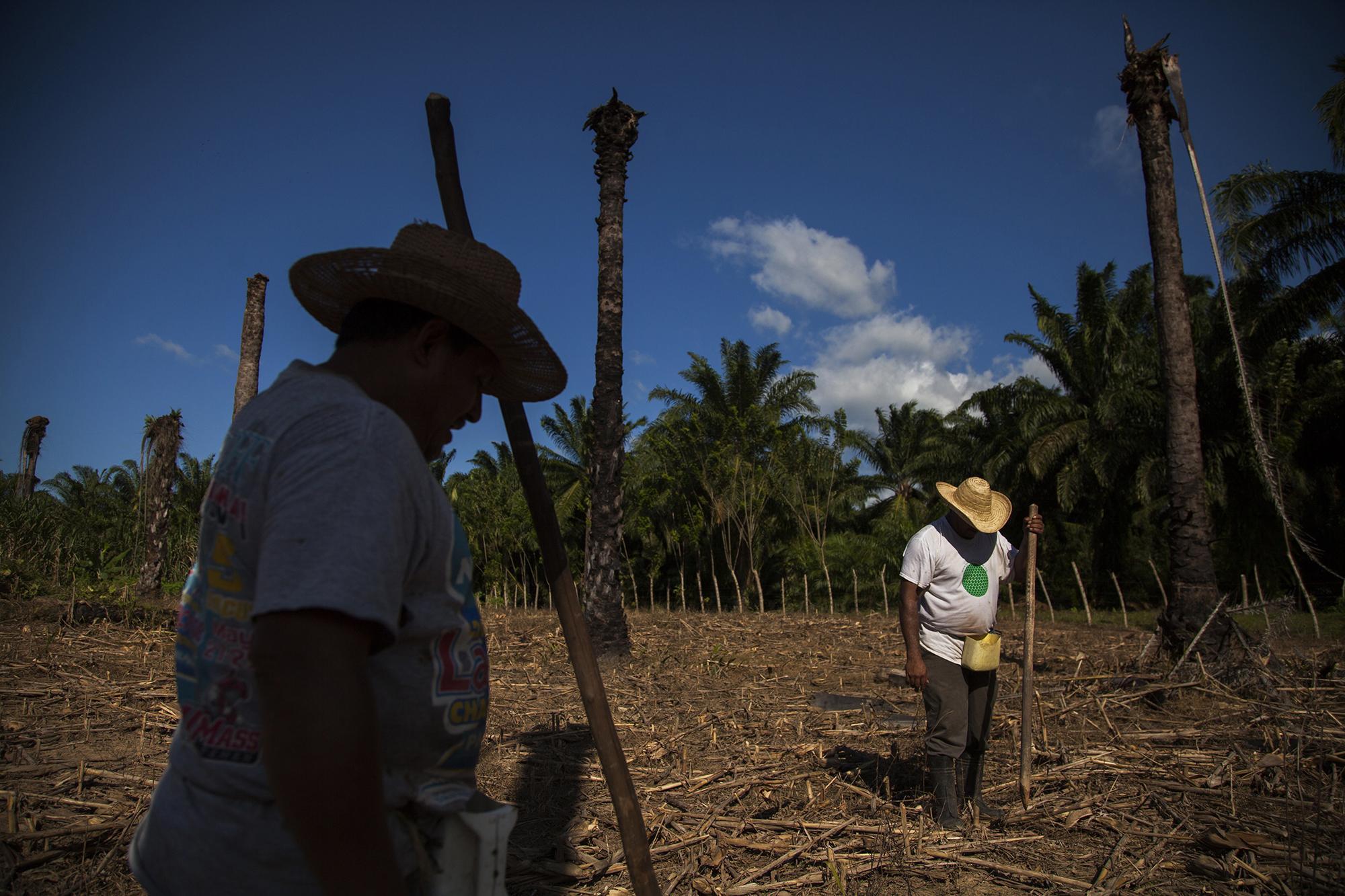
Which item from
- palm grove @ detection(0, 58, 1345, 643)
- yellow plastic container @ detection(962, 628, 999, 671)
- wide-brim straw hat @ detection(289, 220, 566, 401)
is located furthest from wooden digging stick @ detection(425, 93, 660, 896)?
palm grove @ detection(0, 58, 1345, 643)

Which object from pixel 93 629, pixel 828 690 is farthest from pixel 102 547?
pixel 828 690

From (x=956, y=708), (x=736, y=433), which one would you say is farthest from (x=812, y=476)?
(x=956, y=708)

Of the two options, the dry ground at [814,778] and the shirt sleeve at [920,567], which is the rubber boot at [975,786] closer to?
the dry ground at [814,778]

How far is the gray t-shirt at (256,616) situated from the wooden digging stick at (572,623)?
0.79 m

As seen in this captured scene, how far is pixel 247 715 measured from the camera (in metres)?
1.13

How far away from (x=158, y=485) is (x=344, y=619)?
14.7 meters

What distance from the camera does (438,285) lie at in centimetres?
133

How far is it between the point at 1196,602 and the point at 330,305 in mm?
8743

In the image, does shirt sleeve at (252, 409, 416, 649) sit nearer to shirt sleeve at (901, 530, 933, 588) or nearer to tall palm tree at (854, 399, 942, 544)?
shirt sleeve at (901, 530, 933, 588)

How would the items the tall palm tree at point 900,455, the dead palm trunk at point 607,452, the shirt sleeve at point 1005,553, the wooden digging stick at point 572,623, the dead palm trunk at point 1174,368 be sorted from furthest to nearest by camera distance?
1. the tall palm tree at point 900,455
2. the dead palm trunk at point 607,452
3. the dead palm trunk at point 1174,368
4. the shirt sleeve at point 1005,553
5. the wooden digging stick at point 572,623

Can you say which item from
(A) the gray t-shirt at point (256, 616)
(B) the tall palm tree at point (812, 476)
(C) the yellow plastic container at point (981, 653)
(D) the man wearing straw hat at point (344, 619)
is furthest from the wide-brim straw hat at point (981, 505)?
(B) the tall palm tree at point (812, 476)

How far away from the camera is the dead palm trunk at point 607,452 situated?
30.1 feet

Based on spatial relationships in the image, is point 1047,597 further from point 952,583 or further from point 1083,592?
point 952,583

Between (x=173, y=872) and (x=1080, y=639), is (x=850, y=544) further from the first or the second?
(x=173, y=872)
